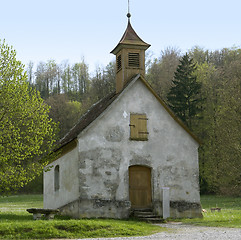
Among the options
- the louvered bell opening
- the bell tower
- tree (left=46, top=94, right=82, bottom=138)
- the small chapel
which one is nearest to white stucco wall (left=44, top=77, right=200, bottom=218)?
the small chapel

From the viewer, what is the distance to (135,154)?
74.9 feet

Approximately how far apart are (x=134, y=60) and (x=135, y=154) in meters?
5.51

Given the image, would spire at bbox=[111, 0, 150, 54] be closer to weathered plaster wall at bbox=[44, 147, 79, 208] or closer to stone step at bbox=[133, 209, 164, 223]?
weathered plaster wall at bbox=[44, 147, 79, 208]

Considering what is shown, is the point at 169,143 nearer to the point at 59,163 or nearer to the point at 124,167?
the point at 124,167

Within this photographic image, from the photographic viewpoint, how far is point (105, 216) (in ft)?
70.2

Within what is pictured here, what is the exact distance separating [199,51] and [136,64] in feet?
129

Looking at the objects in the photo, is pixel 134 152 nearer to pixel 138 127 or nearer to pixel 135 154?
pixel 135 154

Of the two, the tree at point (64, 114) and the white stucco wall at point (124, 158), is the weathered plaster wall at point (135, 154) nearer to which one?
the white stucco wall at point (124, 158)

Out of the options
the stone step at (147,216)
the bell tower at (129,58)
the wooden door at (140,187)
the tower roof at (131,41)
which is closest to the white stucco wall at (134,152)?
the wooden door at (140,187)

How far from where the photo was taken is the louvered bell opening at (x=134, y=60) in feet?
81.0

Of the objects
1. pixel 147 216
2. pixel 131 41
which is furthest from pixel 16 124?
pixel 131 41

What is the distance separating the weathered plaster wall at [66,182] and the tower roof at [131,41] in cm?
663

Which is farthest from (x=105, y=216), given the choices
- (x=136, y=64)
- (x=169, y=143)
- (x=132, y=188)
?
(x=136, y=64)

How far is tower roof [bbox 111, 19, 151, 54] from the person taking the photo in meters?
24.7
